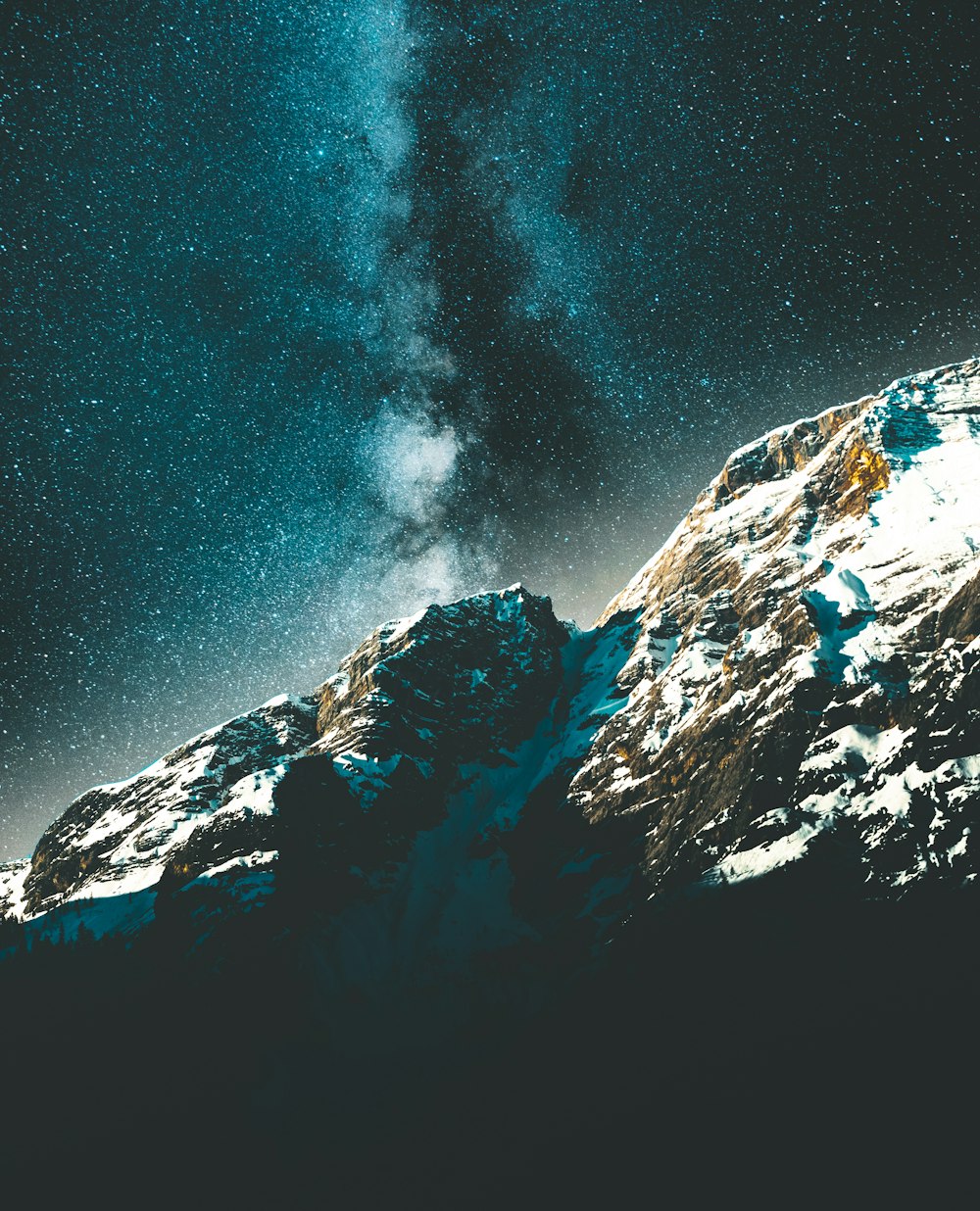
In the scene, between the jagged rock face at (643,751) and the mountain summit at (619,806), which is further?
the jagged rock face at (643,751)

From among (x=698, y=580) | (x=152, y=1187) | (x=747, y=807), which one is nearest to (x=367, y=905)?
(x=152, y=1187)

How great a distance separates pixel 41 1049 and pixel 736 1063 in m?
76.9

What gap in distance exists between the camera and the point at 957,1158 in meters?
35.9

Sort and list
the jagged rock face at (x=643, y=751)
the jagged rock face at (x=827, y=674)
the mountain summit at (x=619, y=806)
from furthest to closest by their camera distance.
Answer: the jagged rock face at (x=643, y=751) < the jagged rock face at (x=827, y=674) < the mountain summit at (x=619, y=806)

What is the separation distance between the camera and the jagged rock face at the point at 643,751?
65938 mm

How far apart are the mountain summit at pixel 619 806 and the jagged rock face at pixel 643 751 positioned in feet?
1.42

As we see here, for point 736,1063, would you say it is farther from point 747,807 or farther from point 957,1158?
point 747,807

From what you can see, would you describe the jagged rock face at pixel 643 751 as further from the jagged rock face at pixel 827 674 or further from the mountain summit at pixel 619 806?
the mountain summit at pixel 619 806

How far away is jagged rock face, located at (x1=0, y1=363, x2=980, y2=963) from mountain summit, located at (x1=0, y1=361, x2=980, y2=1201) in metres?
0.43

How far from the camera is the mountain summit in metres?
60.0

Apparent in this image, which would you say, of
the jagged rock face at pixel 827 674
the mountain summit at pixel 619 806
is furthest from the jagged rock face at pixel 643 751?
the mountain summit at pixel 619 806

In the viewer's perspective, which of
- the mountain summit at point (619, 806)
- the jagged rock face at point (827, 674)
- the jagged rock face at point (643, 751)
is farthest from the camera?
the jagged rock face at point (643, 751)

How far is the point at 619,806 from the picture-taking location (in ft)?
292

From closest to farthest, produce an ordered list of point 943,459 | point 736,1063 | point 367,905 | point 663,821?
1. point 736,1063
2. point 663,821
3. point 367,905
4. point 943,459
